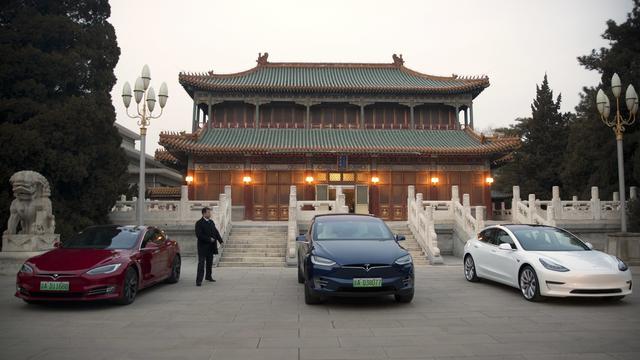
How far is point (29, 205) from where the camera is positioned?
465 inches

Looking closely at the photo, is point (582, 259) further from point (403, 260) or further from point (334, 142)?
point (334, 142)

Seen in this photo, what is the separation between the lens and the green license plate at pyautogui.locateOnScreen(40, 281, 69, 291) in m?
7.10

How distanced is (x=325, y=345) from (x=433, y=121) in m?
23.6

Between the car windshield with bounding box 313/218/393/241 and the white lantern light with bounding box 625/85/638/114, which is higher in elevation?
the white lantern light with bounding box 625/85/638/114

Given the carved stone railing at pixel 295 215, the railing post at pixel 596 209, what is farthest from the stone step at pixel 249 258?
Result: the railing post at pixel 596 209

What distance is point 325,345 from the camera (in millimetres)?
5270

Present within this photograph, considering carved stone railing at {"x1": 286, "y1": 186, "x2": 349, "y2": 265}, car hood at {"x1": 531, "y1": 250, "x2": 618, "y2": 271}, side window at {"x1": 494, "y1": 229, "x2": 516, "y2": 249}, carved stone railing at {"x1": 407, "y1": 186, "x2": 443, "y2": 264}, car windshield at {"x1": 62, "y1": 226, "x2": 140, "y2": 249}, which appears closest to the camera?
car hood at {"x1": 531, "y1": 250, "x2": 618, "y2": 271}

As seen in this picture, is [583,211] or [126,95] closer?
[126,95]

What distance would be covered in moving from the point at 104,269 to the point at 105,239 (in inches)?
59.3

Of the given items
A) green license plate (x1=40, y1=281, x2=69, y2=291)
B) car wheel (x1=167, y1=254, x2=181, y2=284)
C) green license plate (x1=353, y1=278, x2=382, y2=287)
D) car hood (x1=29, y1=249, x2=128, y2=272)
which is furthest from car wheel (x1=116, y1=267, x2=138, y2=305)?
green license plate (x1=353, y1=278, x2=382, y2=287)

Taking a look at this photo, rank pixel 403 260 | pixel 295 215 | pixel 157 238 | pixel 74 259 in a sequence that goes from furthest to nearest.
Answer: pixel 295 215 < pixel 157 238 < pixel 74 259 < pixel 403 260

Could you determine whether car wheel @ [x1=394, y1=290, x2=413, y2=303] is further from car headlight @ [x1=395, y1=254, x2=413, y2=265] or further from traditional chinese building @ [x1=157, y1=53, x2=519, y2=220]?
traditional chinese building @ [x1=157, y1=53, x2=519, y2=220]

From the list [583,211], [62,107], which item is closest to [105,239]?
[62,107]

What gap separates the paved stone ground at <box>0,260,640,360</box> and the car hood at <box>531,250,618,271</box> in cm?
66
